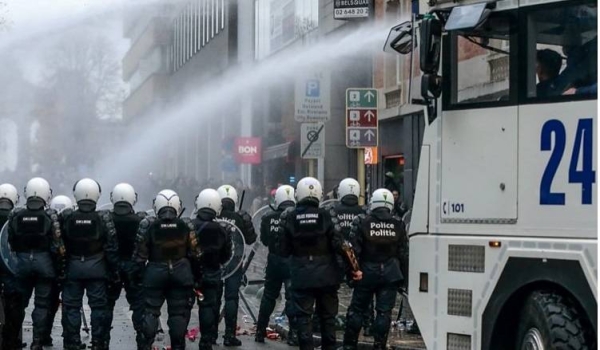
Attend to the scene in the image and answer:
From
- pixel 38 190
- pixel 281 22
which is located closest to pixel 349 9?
pixel 38 190

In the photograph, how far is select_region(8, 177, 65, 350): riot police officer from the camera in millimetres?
12094

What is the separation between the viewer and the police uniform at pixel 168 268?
1138cm

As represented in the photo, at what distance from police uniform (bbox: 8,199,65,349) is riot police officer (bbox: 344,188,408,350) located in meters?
3.11

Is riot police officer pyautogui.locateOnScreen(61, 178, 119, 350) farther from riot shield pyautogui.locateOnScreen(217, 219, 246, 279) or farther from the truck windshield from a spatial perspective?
the truck windshield

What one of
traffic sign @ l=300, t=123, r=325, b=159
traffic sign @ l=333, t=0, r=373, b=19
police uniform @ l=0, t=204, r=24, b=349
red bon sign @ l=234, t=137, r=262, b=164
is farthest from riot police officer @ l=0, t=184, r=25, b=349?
red bon sign @ l=234, t=137, r=262, b=164

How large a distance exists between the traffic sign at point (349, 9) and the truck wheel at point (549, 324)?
35.7ft

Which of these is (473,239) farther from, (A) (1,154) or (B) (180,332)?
(A) (1,154)

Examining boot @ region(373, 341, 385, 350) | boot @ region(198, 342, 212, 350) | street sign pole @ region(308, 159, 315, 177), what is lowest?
boot @ region(198, 342, 212, 350)

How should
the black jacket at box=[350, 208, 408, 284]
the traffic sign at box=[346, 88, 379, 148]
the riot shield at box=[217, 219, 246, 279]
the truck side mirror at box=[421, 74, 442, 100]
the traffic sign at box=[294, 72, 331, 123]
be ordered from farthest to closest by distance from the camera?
the traffic sign at box=[294, 72, 331, 123] → the traffic sign at box=[346, 88, 379, 148] → the riot shield at box=[217, 219, 246, 279] → the black jacket at box=[350, 208, 408, 284] → the truck side mirror at box=[421, 74, 442, 100]

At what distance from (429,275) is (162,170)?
171ft

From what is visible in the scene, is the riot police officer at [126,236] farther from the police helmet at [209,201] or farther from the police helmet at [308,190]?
the police helmet at [308,190]

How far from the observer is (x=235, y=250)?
13.0 metres

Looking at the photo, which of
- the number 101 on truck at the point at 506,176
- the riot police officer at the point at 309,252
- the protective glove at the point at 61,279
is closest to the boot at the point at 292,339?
the riot police officer at the point at 309,252

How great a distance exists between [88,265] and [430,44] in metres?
5.35
